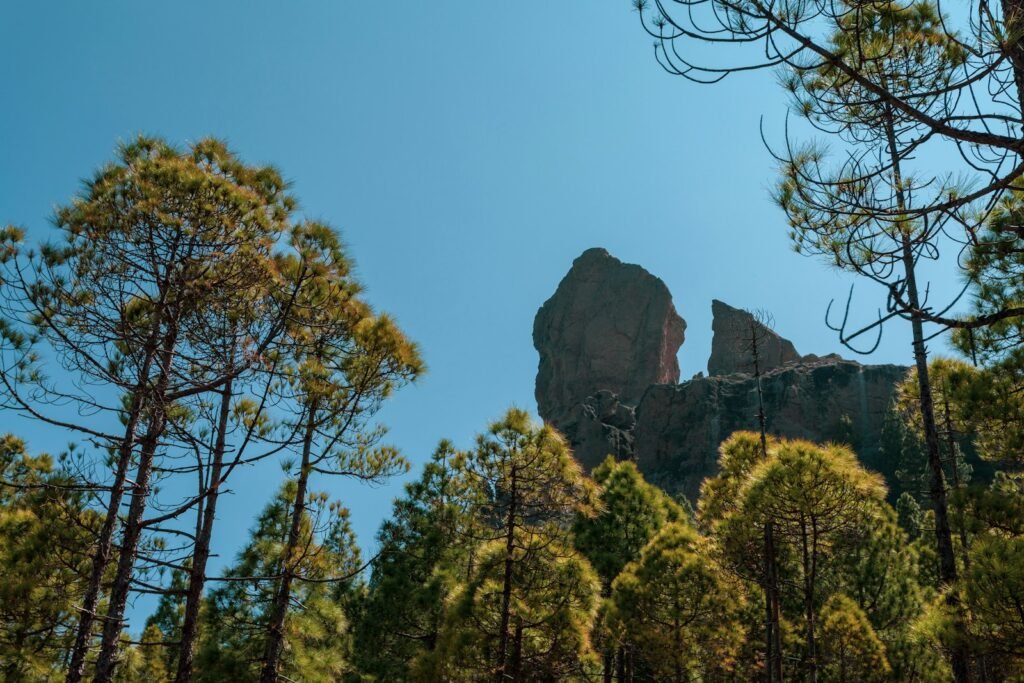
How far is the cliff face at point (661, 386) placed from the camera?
67188mm

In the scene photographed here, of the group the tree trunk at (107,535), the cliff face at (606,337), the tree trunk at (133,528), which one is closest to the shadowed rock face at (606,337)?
the cliff face at (606,337)

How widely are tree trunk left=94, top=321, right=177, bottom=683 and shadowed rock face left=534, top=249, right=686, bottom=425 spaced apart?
8089 cm

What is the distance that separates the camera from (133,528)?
813 cm

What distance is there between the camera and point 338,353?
911 centimetres

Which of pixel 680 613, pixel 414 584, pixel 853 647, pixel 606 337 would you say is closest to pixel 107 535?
pixel 414 584

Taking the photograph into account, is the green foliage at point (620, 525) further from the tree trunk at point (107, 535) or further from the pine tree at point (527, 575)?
the tree trunk at point (107, 535)

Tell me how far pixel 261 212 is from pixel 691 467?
209 feet

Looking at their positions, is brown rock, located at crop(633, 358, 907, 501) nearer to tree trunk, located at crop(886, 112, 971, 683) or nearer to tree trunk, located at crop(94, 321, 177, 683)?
tree trunk, located at crop(886, 112, 971, 683)

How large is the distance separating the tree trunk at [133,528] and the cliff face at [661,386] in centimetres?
4279

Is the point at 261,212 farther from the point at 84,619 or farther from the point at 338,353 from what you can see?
the point at 84,619

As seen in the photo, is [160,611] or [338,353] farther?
[160,611]

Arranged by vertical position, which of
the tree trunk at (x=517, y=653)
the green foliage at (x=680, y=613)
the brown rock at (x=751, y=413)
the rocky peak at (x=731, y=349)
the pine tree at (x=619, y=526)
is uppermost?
the rocky peak at (x=731, y=349)

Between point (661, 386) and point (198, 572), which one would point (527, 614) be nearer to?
point (198, 572)

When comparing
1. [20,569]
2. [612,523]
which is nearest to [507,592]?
[20,569]
